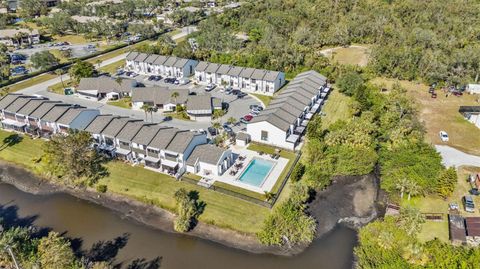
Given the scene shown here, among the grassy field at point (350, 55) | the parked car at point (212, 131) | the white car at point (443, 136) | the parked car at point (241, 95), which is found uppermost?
the white car at point (443, 136)

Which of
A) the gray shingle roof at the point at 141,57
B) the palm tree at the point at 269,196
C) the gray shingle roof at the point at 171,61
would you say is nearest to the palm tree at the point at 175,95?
the gray shingle roof at the point at 171,61

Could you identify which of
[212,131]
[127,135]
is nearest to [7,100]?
[127,135]

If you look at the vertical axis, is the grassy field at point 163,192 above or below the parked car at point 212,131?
below

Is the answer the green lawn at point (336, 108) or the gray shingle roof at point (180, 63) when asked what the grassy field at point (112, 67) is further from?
the green lawn at point (336, 108)

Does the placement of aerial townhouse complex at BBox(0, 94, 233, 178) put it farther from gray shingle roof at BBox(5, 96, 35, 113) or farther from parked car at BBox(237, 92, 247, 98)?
parked car at BBox(237, 92, 247, 98)

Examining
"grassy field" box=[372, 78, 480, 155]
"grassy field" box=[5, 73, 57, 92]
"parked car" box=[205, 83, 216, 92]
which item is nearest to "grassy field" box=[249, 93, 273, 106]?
"parked car" box=[205, 83, 216, 92]

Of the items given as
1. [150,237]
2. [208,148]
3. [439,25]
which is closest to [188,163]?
[208,148]
